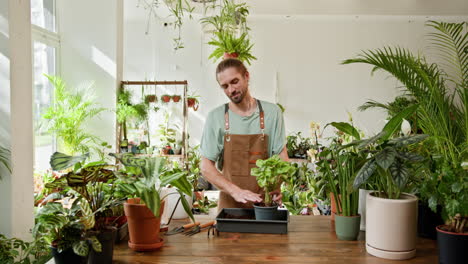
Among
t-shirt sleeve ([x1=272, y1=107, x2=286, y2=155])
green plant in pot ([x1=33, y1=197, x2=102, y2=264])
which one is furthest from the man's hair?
green plant in pot ([x1=33, y1=197, x2=102, y2=264])

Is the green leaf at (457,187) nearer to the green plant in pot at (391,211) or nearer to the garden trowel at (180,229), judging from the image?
the green plant in pot at (391,211)

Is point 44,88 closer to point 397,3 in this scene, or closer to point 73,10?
point 73,10

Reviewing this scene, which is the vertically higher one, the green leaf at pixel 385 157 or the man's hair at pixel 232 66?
the man's hair at pixel 232 66

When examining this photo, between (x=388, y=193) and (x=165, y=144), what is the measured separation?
4725mm

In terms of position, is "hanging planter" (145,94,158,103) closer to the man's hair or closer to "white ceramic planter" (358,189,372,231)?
the man's hair

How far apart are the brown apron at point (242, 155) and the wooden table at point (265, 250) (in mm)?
1048

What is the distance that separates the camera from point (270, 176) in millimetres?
1998

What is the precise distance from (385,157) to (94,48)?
16.2 feet

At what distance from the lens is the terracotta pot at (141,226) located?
5.35 feet

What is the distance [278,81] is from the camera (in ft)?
29.5

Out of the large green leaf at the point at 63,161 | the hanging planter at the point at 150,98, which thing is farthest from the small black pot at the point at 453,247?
the hanging planter at the point at 150,98

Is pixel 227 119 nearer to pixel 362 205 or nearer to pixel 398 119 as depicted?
pixel 362 205

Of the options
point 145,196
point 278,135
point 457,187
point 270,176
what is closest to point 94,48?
point 278,135

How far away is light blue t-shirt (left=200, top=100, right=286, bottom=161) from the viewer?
302cm
